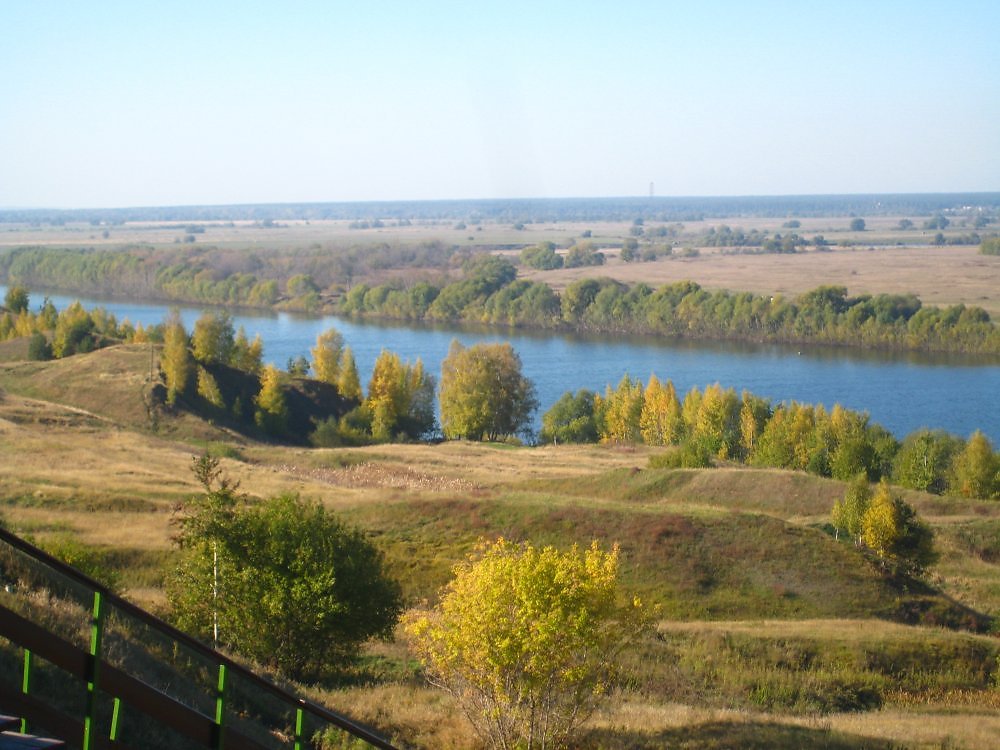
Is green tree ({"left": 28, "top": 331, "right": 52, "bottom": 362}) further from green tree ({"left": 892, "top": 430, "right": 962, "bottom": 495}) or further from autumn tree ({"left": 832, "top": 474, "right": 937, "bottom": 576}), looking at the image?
autumn tree ({"left": 832, "top": 474, "right": 937, "bottom": 576})

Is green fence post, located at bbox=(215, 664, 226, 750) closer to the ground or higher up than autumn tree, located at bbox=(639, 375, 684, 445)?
higher up

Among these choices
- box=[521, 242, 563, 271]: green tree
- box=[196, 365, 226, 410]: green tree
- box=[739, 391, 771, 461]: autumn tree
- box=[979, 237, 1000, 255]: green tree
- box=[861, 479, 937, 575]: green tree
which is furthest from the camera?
box=[979, 237, 1000, 255]: green tree

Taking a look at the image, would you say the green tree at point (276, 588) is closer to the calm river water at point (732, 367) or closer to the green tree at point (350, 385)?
the green tree at point (350, 385)

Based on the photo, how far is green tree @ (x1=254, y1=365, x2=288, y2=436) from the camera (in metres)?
47.3

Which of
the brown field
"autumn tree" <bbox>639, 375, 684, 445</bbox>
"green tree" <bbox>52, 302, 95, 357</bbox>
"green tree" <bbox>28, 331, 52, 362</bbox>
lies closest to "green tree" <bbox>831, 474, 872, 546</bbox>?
"autumn tree" <bbox>639, 375, 684, 445</bbox>

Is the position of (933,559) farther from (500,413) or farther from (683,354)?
(683,354)

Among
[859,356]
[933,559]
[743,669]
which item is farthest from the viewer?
[859,356]

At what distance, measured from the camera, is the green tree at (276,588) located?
12539 millimetres

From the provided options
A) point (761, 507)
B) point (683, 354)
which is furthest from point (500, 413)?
point (683, 354)

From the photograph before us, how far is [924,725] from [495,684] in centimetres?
636

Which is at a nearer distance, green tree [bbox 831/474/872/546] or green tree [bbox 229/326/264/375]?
green tree [bbox 831/474/872/546]

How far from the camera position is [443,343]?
265 feet

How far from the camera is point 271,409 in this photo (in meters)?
47.5

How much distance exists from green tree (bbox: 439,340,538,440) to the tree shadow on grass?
39.6m
